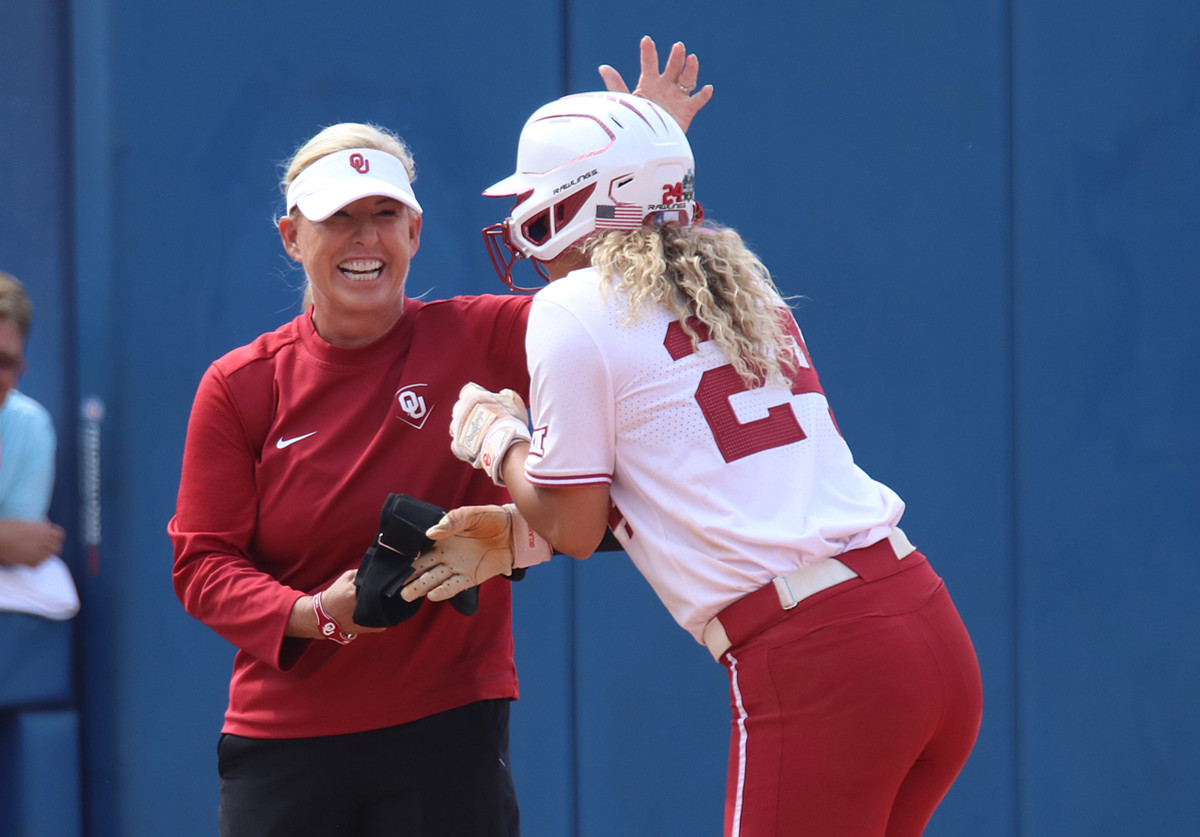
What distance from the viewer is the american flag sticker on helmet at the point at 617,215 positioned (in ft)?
6.95

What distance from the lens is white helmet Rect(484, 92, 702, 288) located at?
6.92ft

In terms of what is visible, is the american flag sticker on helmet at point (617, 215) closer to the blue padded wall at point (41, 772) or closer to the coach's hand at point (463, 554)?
the coach's hand at point (463, 554)

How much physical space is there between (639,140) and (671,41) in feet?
5.27

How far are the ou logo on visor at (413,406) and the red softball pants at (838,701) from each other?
0.70m

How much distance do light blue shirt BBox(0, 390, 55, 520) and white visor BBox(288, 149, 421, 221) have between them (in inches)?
53.7

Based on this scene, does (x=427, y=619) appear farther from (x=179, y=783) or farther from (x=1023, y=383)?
(x=1023, y=383)

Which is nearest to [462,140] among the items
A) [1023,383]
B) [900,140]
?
[900,140]

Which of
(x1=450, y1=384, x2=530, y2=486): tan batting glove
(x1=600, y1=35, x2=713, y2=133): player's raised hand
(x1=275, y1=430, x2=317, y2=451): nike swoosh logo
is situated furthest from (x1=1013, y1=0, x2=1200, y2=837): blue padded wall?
(x1=275, y1=430, x2=317, y2=451): nike swoosh logo

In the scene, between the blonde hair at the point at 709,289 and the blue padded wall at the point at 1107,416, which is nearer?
the blonde hair at the point at 709,289

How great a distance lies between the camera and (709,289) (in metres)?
1.98

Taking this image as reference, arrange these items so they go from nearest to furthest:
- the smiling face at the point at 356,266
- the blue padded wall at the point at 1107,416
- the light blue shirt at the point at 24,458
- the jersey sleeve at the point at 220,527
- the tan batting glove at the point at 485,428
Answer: the tan batting glove at the point at 485,428 < the jersey sleeve at the point at 220,527 < the smiling face at the point at 356,266 < the light blue shirt at the point at 24,458 < the blue padded wall at the point at 1107,416

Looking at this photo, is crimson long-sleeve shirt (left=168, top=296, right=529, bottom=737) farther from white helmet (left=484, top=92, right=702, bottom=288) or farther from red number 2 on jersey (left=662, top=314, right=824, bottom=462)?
red number 2 on jersey (left=662, top=314, right=824, bottom=462)

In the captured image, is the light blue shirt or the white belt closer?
the white belt

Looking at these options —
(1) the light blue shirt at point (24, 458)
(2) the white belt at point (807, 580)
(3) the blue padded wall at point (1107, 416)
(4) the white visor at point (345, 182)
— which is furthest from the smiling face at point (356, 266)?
(3) the blue padded wall at point (1107, 416)
